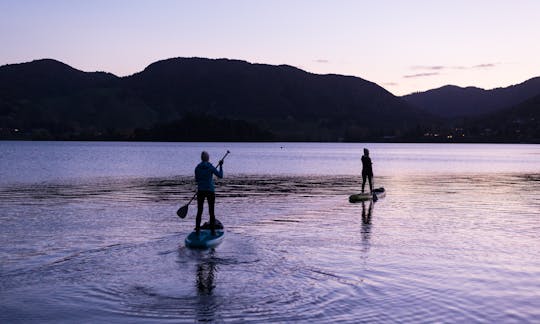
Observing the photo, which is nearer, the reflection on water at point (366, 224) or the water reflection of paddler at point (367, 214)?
the reflection on water at point (366, 224)

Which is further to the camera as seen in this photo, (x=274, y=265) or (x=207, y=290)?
(x=274, y=265)

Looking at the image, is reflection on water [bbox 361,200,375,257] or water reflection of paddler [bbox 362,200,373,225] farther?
water reflection of paddler [bbox 362,200,373,225]

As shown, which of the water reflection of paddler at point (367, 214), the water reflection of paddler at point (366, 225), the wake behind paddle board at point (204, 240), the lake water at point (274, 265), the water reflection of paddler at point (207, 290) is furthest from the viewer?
the water reflection of paddler at point (367, 214)

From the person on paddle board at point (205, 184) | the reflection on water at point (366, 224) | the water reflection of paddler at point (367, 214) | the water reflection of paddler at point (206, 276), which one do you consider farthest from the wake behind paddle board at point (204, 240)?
the water reflection of paddler at point (367, 214)

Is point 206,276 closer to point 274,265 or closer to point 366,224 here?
point 274,265

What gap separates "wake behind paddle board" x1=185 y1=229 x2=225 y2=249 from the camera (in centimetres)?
1670

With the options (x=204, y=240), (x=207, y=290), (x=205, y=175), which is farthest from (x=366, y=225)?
(x=207, y=290)

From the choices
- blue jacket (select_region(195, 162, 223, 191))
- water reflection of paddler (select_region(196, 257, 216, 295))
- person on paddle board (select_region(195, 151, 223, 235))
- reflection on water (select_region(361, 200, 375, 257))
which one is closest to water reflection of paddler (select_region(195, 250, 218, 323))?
water reflection of paddler (select_region(196, 257, 216, 295))

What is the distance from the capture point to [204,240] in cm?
1684

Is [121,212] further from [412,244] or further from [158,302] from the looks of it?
[158,302]

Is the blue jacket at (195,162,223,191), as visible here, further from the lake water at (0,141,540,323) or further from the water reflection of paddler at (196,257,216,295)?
the water reflection of paddler at (196,257,216,295)

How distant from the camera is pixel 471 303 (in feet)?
37.1

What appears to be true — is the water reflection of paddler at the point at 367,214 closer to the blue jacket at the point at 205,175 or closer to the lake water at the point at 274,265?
the lake water at the point at 274,265

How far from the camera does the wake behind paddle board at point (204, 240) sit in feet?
54.8
